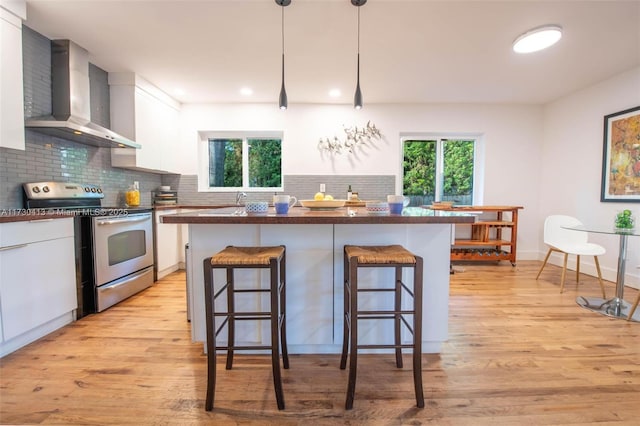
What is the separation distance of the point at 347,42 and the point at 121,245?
2.79 meters

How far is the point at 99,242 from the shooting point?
2.30 meters

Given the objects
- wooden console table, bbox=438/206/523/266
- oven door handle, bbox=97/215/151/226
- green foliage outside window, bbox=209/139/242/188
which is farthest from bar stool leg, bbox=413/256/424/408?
green foliage outside window, bbox=209/139/242/188

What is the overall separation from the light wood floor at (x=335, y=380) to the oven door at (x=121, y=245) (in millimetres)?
429

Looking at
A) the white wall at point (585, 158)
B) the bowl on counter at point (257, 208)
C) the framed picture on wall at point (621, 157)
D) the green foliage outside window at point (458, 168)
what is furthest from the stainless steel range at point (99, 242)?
the framed picture on wall at point (621, 157)

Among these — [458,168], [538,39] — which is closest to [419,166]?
[458,168]

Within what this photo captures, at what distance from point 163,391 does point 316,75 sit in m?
3.10

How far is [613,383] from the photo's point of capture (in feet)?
4.83

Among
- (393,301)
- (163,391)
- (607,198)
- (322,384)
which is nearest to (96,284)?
(163,391)

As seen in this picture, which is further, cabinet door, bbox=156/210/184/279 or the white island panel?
cabinet door, bbox=156/210/184/279

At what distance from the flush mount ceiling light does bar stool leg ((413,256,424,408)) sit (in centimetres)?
232

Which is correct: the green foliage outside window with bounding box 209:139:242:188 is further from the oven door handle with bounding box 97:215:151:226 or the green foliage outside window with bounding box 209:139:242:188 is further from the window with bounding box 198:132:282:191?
the oven door handle with bounding box 97:215:151:226

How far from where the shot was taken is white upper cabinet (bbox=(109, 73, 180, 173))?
3078mm

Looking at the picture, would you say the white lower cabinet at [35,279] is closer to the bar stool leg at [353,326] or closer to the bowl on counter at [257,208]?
the bowl on counter at [257,208]

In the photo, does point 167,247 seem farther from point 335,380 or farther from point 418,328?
point 418,328
